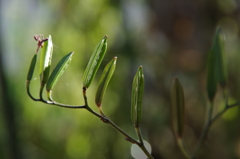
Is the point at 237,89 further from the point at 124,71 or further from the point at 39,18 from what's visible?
the point at 39,18

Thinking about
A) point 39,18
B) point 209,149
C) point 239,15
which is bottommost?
point 209,149

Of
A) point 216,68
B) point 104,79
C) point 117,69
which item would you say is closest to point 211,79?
point 216,68

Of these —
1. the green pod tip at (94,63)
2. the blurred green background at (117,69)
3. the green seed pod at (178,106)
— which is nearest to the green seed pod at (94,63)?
the green pod tip at (94,63)

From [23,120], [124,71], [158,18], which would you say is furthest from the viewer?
[158,18]

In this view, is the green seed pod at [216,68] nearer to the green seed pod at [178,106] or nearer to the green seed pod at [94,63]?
the green seed pod at [178,106]

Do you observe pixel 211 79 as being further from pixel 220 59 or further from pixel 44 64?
pixel 44 64

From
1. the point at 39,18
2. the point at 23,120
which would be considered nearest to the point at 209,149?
the point at 23,120
